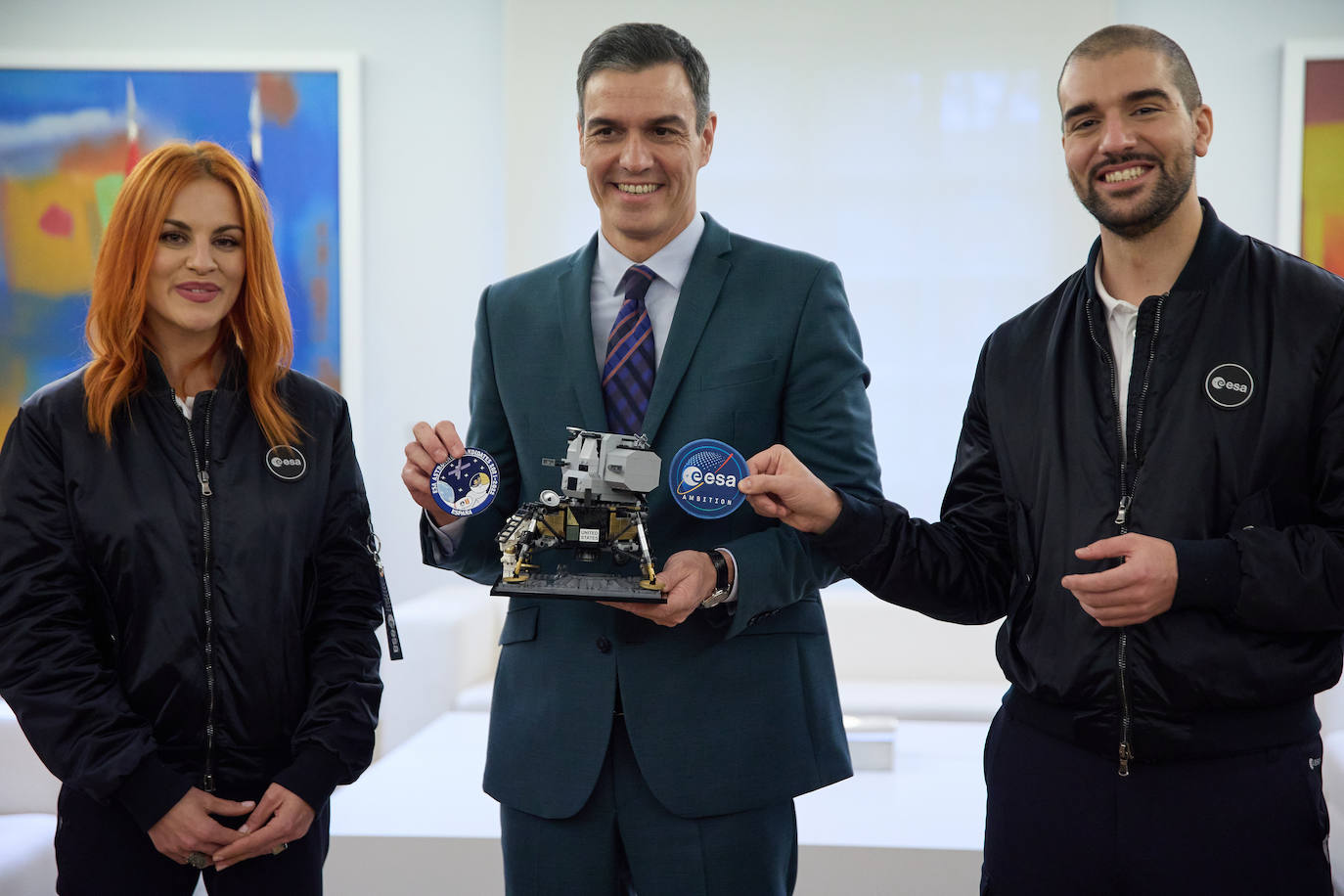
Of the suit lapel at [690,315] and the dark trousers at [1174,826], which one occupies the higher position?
the suit lapel at [690,315]

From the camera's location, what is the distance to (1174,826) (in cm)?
180

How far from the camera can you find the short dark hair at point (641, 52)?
209cm

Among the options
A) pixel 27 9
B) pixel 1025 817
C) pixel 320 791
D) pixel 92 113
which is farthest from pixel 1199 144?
pixel 27 9

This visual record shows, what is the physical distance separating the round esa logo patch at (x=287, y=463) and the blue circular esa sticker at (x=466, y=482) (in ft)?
0.86

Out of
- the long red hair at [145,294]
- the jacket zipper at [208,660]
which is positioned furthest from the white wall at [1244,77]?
the jacket zipper at [208,660]

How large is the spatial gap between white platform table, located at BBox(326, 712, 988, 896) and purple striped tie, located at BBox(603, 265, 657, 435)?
1.64 metres

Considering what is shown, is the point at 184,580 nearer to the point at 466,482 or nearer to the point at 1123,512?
the point at 466,482

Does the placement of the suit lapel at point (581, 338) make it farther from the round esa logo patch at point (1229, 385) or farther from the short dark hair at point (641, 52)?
the round esa logo patch at point (1229, 385)

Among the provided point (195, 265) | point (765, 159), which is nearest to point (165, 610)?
point (195, 265)

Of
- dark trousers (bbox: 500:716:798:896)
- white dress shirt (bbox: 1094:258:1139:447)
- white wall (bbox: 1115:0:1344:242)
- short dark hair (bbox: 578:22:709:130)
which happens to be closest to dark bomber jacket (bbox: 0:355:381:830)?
dark trousers (bbox: 500:716:798:896)

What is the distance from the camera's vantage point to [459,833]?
3264mm

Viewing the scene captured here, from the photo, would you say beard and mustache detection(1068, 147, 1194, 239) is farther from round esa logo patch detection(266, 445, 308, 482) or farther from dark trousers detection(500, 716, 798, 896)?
round esa logo patch detection(266, 445, 308, 482)

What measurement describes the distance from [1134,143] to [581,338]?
975 millimetres

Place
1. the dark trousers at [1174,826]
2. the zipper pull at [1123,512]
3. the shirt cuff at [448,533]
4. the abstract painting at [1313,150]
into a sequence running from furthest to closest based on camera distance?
the abstract painting at [1313,150]
the shirt cuff at [448,533]
the zipper pull at [1123,512]
the dark trousers at [1174,826]
